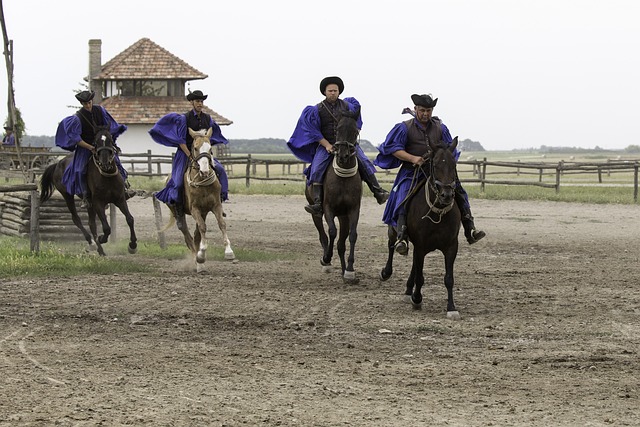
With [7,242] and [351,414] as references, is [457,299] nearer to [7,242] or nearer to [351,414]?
[351,414]

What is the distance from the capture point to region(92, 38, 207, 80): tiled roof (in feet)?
204

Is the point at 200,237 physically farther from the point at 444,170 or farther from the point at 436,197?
the point at 444,170

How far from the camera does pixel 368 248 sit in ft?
61.9

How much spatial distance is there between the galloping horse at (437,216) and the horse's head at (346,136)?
213 cm

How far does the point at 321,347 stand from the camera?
9609 mm

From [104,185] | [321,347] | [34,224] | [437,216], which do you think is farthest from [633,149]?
[321,347]

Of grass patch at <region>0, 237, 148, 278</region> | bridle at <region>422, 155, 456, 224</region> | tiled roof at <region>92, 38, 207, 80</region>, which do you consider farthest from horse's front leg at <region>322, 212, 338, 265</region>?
tiled roof at <region>92, 38, 207, 80</region>

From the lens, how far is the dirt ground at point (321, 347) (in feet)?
23.9

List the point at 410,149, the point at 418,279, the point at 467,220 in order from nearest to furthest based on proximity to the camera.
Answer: the point at 418,279 < the point at 467,220 < the point at 410,149

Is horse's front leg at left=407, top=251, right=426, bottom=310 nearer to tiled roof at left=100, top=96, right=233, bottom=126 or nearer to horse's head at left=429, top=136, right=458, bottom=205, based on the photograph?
horse's head at left=429, top=136, right=458, bottom=205

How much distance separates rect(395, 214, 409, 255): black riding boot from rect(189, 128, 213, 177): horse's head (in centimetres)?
387

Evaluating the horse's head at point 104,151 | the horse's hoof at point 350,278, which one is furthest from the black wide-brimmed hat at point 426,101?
the horse's head at point 104,151

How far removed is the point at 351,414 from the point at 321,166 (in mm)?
7551

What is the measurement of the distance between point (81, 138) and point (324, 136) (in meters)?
4.34
